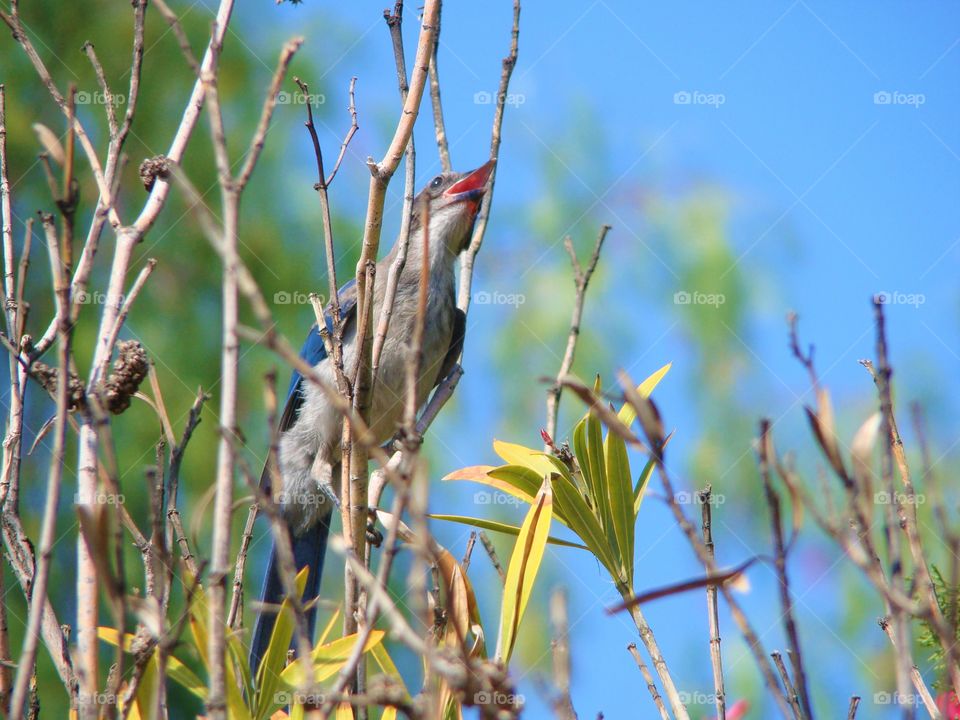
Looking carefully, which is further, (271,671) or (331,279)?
(331,279)

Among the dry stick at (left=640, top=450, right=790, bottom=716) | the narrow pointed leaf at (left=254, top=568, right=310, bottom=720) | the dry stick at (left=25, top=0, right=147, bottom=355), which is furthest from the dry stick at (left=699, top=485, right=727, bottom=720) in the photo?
the dry stick at (left=25, top=0, right=147, bottom=355)

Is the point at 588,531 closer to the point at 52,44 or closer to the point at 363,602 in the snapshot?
the point at 363,602

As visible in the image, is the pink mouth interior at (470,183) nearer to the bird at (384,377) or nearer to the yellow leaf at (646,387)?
the bird at (384,377)

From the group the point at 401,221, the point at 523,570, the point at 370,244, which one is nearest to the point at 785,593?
the point at 523,570

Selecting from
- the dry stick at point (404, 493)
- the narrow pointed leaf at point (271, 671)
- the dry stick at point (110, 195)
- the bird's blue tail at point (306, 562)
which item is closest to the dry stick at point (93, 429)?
the dry stick at point (110, 195)

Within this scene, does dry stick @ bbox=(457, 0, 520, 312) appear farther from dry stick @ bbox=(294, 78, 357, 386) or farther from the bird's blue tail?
the bird's blue tail

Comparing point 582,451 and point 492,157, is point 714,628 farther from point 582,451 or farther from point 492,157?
point 492,157

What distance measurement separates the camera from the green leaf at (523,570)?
6.75 ft

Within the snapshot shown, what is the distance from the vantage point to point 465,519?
8.60 feet

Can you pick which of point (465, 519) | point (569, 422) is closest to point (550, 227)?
point (569, 422)

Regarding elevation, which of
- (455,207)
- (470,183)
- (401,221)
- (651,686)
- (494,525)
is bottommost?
(651,686)

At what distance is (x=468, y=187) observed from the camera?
512cm

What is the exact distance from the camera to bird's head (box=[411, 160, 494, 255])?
5094 millimetres

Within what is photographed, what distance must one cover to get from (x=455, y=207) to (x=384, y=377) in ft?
3.15
